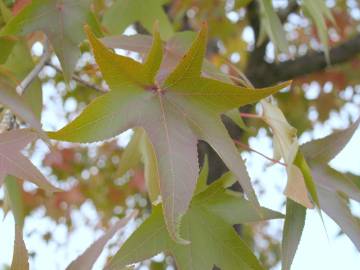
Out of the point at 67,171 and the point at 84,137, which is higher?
the point at 84,137

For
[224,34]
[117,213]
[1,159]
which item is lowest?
[117,213]

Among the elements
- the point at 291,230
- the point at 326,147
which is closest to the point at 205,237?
the point at 291,230

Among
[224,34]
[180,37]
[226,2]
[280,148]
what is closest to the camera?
[280,148]

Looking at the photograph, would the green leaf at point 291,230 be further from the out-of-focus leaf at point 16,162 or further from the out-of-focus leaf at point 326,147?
the out-of-focus leaf at point 16,162

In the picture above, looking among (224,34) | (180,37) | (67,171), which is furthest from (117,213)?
(180,37)

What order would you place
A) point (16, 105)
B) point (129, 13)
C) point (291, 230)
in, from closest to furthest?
point (16, 105)
point (291, 230)
point (129, 13)

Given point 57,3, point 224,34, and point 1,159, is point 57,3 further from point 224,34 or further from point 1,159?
point 224,34

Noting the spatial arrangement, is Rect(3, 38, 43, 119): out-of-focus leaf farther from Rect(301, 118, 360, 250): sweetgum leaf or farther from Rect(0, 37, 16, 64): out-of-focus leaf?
Rect(301, 118, 360, 250): sweetgum leaf

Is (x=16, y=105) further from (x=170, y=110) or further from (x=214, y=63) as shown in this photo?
(x=214, y=63)
